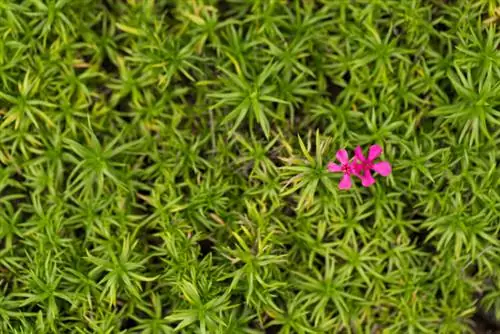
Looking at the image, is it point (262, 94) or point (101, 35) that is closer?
point (262, 94)

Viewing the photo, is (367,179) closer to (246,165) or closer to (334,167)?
(334,167)

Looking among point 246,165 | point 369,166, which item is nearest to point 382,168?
point 369,166

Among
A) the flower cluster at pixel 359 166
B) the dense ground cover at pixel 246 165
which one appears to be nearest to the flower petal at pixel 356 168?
the flower cluster at pixel 359 166

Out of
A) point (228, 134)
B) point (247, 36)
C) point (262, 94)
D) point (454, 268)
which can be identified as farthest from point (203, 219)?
point (454, 268)

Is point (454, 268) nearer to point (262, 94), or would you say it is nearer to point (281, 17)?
point (262, 94)

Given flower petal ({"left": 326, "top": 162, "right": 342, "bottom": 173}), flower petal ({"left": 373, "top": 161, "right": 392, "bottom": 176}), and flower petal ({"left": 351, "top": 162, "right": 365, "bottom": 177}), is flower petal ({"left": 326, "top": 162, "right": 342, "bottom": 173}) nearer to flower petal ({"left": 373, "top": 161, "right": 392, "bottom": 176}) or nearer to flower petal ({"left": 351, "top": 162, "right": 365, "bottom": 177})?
flower petal ({"left": 351, "top": 162, "right": 365, "bottom": 177})

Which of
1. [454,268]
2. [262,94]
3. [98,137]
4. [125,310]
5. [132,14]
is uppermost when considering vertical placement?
[132,14]

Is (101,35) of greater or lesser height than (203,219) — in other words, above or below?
above

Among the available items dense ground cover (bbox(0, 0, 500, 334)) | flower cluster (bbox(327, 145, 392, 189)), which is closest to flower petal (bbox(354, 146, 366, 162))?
flower cluster (bbox(327, 145, 392, 189))
